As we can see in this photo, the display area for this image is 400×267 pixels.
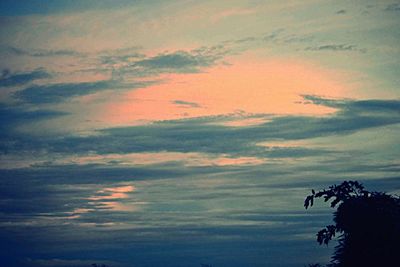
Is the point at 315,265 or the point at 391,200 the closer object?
the point at 391,200

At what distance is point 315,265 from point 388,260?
37.5 ft

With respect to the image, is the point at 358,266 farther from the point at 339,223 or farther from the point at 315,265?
the point at 315,265

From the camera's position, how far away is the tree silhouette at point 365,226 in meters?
42.1

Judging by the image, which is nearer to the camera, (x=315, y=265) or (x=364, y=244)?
(x=364, y=244)

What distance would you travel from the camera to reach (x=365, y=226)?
140 ft

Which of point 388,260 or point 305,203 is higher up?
point 305,203

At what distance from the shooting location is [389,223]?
138ft

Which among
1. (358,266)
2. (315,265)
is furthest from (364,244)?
(315,265)

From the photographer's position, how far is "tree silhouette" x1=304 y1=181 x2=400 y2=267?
42.1m

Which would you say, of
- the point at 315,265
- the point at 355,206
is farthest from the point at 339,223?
the point at 315,265

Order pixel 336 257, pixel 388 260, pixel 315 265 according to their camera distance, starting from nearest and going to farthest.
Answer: pixel 388 260
pixel 336 257
pixel 315 265

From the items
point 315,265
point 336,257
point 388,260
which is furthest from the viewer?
point 315,265

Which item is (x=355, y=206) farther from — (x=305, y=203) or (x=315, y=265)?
(x=315, y=265)

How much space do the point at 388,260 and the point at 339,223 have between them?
12.9 ft
